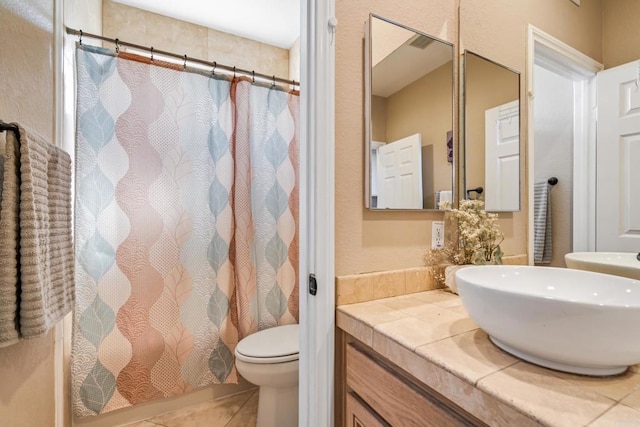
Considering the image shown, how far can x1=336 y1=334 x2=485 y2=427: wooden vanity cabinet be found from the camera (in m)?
0.56

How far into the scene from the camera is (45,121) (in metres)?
1.04

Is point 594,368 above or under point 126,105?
under

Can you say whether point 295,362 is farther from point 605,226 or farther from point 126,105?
point 126,105

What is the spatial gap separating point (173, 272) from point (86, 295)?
1.29ft

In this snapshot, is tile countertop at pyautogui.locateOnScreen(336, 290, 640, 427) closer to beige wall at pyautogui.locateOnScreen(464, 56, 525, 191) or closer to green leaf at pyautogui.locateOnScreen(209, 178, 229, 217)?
beige wall at pyautogui.locateOnScreen(464, 56, 525, 191)

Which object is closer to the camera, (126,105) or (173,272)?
(126,105)

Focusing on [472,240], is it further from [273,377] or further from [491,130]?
[273,377]

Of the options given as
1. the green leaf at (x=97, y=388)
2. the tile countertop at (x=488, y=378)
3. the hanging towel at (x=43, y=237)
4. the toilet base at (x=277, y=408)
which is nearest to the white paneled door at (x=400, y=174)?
the tile countertop at (x=488, y=378)

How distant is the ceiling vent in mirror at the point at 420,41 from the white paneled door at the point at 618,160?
51 cm

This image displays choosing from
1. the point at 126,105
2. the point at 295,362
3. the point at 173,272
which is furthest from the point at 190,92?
the point at 295,362

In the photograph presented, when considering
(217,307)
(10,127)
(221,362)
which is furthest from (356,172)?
(221,362)

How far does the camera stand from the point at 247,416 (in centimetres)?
164

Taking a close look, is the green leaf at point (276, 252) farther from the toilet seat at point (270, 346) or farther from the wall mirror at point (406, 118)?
the wall mirror at point (406, 118)

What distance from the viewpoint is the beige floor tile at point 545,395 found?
0.40 metres
